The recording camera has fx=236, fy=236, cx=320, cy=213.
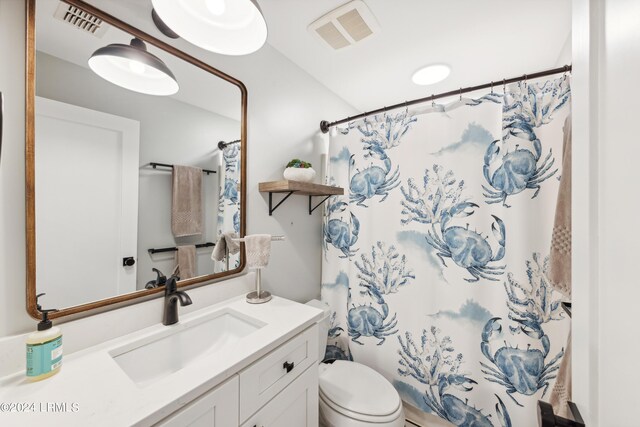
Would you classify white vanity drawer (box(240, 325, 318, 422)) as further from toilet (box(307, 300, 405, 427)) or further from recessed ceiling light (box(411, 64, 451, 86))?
recessed ceiling light (box(411, 64, 451, 86))

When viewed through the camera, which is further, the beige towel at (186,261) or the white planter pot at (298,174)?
the white planter pot at (298,174)

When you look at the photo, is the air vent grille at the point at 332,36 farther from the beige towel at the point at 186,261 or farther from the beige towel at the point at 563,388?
the beige towel at the point at 563,388

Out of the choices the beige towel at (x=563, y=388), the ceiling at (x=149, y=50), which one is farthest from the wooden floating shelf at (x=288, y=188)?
the beige towel at (x=563, y=388)

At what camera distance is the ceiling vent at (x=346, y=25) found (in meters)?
1.15

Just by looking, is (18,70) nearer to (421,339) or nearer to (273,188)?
(273,188)

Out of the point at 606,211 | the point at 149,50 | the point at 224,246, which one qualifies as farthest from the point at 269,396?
the point at 149,50

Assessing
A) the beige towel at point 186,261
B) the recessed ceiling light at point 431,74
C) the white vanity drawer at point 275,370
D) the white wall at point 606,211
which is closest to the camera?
the white wall at point 606,211

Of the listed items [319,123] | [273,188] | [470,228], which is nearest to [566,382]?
[470,228]

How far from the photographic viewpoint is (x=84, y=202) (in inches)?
31.0

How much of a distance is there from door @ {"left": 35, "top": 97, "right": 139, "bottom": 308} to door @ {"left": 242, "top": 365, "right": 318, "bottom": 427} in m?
0.65

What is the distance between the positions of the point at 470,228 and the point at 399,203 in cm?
40

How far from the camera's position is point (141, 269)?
91 cm

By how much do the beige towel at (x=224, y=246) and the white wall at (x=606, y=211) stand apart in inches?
45.5

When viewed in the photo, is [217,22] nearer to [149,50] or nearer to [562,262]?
[149,50]
